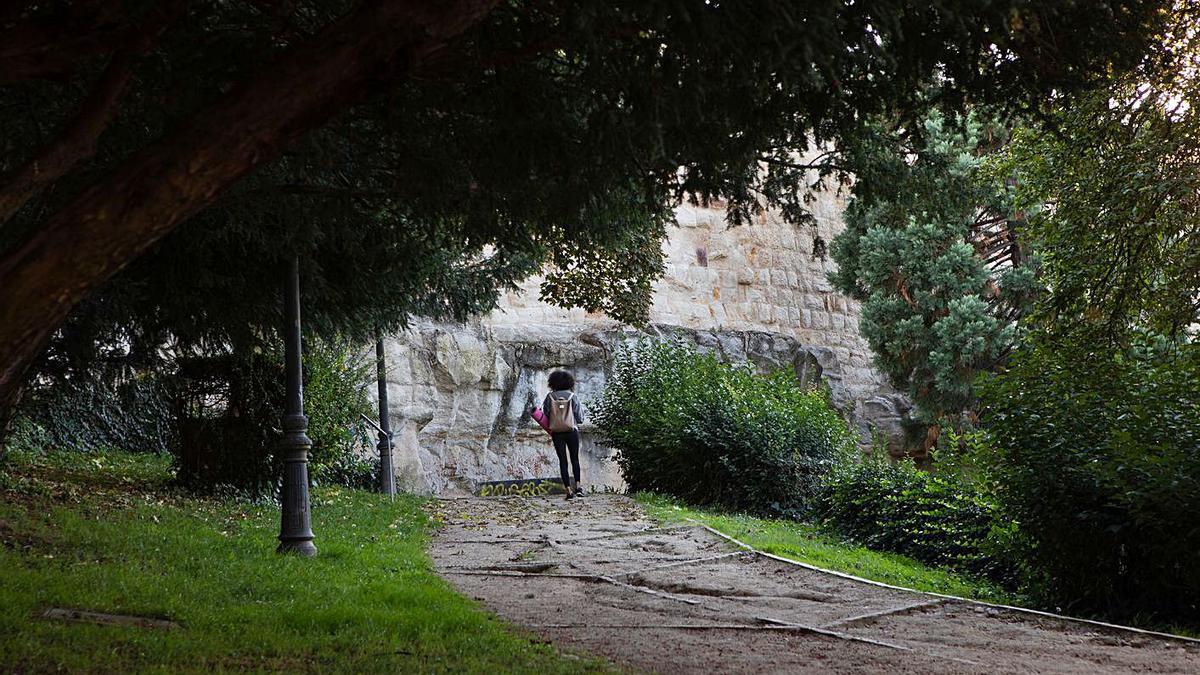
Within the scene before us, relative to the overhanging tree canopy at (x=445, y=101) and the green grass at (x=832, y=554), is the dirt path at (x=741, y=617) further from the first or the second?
the overhanging tree canopy at (x=445, y=101)

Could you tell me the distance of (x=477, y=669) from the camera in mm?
4617

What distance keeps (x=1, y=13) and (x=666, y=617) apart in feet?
15.3

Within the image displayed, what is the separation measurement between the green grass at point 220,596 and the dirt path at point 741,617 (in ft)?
1.58

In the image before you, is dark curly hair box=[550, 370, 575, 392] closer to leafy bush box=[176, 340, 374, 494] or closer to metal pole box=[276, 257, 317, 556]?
leafy bush box=[176, 340, 374, 494]

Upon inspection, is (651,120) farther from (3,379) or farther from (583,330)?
(583,330)

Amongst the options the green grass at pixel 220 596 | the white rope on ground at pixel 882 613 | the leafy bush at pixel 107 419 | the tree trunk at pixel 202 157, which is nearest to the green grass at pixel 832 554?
the white rope on ground at pixel 882 613

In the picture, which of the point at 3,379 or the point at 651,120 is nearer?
the point at 3,379

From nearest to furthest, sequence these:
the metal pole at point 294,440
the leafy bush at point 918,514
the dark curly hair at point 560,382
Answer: the metal pole at point 294,440 < the leafy bush at point 918,514 < the dark curly hair at point 560,382

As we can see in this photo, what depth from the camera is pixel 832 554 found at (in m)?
9.94

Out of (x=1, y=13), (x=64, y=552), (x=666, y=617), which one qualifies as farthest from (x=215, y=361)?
(x=1, y=13)

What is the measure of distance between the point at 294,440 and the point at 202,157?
4861 millimetres

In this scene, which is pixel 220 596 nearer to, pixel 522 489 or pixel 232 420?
pixel 232 420

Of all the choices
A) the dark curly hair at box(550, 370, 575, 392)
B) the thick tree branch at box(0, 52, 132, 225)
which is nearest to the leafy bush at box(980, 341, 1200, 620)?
the thick tree branch at box(0, 52, 132, 225)

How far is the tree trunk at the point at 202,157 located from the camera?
11.8ft
